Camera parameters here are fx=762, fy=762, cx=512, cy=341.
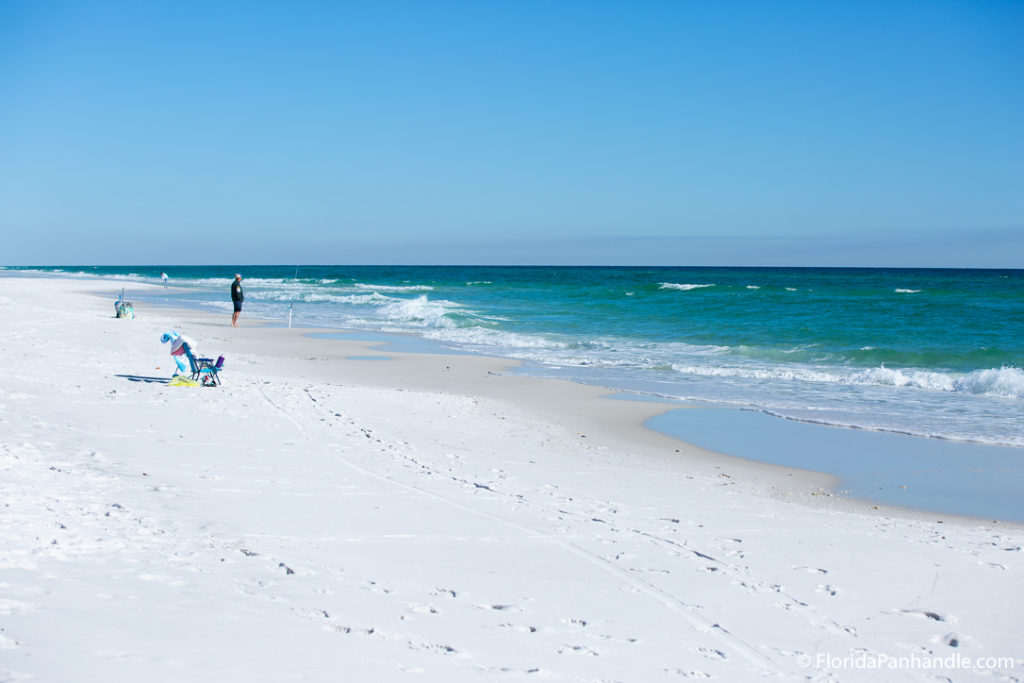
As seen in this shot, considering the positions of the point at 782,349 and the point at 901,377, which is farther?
the point at 782,349

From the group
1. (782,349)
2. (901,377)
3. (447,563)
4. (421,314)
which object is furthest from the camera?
(421,314)

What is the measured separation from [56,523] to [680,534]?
402cm

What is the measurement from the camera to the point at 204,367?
10.7m

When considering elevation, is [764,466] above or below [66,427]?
below

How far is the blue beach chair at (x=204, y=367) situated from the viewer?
10.6 m

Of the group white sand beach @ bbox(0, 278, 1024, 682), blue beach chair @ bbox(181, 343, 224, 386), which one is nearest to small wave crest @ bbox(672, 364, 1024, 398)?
white sand beach @ bbox(0, 278, 1024, 682)

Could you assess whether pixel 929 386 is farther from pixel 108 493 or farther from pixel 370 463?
pixel 108 493

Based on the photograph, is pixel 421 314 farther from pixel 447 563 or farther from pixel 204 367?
pixel 447 563

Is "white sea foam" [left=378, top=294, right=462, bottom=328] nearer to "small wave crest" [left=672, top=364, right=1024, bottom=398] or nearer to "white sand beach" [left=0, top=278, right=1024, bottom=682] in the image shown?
"small wave crest" [left=672, top=364, right=1024, bottom=398]

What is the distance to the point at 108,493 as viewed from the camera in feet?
17.2

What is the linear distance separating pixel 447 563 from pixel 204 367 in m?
7.35

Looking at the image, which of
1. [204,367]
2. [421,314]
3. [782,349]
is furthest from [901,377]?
[421,314]

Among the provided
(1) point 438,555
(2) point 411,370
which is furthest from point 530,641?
(2) point 411,370

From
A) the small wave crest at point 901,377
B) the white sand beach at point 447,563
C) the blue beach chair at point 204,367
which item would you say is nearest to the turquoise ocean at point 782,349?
the small wave crest at point 901,377
